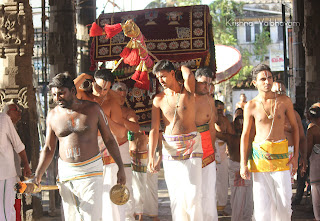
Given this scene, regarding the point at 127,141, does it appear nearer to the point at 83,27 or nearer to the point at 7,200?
the point at 7,200

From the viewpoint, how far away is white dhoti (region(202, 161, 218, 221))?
7.04 m

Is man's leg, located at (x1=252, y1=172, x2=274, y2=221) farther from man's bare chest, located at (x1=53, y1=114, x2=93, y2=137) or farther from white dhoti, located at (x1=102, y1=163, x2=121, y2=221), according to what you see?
man's bare chest, located at (x1=53, y1=114, x2=93, y2=137)

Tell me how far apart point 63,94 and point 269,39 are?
38367mm

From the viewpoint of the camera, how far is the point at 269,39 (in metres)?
42.2

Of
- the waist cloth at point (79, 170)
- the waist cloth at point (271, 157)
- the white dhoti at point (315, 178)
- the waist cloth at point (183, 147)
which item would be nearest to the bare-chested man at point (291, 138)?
the white dhoti at point (315, 178)

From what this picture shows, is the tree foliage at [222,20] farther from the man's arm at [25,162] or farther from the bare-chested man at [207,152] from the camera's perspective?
the man's arm at [25,162]

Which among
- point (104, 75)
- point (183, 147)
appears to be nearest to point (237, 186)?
point (183, 147)

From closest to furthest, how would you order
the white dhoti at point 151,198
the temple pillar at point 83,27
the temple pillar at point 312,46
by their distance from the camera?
the white dhoti at point 151,198, the temple pillar at point 312,46, the temple pillar at point 83,27

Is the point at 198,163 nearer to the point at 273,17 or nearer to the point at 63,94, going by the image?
the point at 63,94

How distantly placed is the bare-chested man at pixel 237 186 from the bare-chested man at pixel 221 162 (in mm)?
449

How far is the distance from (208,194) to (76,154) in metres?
2.40

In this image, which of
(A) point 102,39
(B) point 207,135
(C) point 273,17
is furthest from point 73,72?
(C) point 273,17

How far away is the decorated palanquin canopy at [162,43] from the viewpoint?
8797 millimetres

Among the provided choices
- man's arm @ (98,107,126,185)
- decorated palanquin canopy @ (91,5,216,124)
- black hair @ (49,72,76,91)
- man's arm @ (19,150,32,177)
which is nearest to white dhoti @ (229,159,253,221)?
decorated palanquin canopy @ (91,5,216,124)
